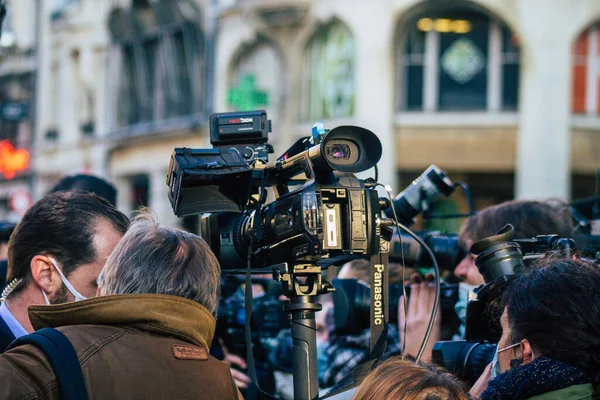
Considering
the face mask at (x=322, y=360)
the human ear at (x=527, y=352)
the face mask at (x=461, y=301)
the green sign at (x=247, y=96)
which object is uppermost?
the green sign at (x=247, y=96)

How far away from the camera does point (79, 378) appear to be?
7.30 feet

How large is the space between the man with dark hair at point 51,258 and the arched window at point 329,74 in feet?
44.6

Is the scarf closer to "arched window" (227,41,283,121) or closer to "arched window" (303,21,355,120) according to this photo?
"arched window" (303,21,355,120)

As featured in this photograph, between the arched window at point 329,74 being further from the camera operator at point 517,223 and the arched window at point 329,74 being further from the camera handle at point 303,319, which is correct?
the camera handle at point 303,319

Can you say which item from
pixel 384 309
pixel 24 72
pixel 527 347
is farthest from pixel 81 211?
pixel 24 72

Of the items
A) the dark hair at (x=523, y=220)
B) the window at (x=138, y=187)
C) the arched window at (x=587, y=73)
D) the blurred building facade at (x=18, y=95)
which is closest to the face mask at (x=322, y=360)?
the dark hair at (x=523, y=220)

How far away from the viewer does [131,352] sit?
236cm

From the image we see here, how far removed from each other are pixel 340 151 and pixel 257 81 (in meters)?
15.2

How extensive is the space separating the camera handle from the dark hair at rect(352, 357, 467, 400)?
17.9 inches

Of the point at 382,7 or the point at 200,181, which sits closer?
the point at 200,181

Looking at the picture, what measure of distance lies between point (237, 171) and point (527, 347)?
1.05 metres

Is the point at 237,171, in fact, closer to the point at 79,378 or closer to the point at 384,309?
the point at 384,309

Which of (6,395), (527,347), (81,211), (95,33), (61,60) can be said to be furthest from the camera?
(61,60)

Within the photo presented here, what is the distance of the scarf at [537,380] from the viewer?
243cm
